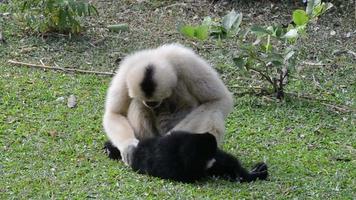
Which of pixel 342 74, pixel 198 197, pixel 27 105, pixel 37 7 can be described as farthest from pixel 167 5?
pixel 198 197

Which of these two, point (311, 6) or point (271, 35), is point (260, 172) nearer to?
point (271, 35)

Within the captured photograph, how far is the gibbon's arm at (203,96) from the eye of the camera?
6059 mm

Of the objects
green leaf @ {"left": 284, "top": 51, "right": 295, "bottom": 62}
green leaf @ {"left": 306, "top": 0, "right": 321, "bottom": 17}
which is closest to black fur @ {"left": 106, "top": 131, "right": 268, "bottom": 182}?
green leaf @ {"left": 284, "top": 51, "right": 295, "bottom": 62}

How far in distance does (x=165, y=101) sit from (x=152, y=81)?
0.38 meters

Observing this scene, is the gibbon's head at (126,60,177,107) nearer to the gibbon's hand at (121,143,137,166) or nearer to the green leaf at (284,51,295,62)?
the gibbon's hand at (121,143,137,166)

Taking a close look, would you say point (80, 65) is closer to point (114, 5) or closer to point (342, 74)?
point (114, 5)

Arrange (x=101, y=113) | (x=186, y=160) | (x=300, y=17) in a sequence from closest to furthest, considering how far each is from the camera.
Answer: (x=186, y=160)
(x=300, y=17)
(x=101, y=113)

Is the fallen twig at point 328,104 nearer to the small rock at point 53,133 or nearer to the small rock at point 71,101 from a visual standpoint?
the small rock at point 71,101

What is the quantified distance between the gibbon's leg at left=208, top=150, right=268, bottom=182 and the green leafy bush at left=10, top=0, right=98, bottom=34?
3.94m

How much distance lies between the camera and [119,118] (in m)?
6.39

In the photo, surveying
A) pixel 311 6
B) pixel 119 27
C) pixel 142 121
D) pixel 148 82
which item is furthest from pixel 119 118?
pixel 119 27

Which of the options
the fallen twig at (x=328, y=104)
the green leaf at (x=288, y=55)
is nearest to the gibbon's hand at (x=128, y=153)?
the green leaf at (x=288, y=55)

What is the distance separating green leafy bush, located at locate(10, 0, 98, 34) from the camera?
30.6ft

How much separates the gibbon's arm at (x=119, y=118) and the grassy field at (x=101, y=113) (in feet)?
0.70
